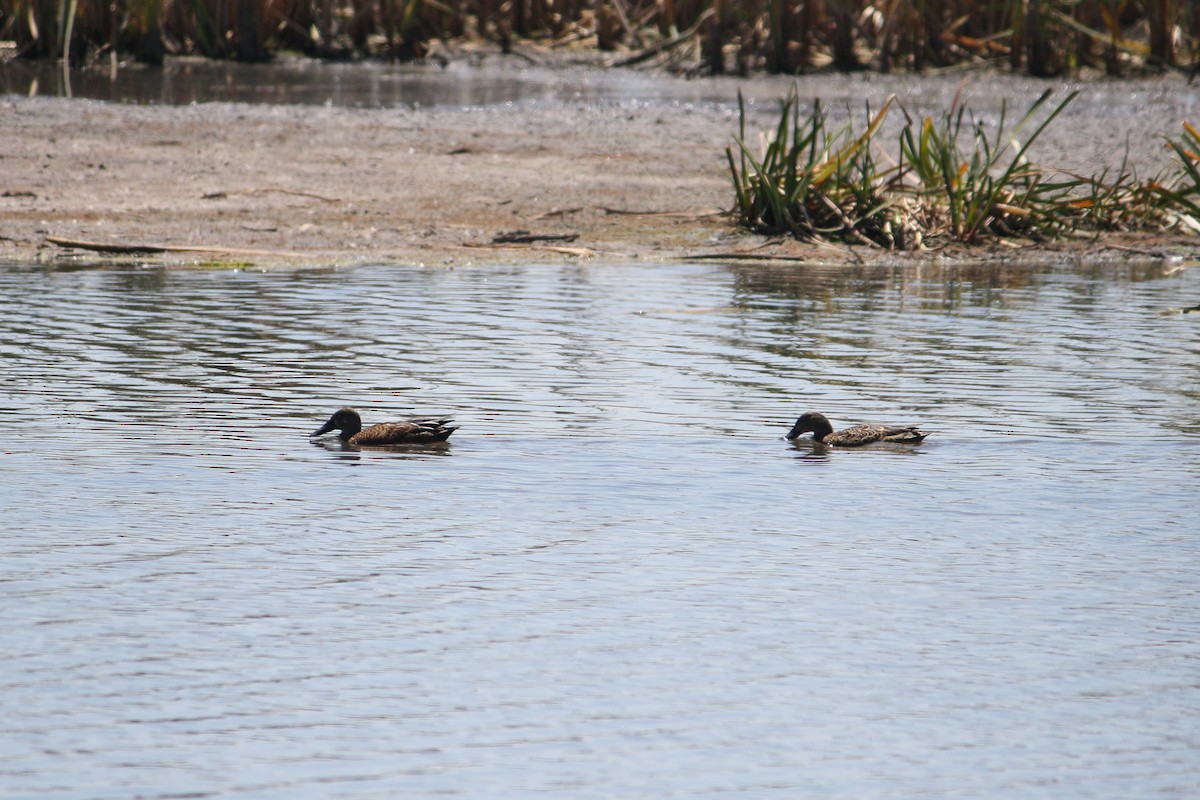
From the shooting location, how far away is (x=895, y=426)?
789cm

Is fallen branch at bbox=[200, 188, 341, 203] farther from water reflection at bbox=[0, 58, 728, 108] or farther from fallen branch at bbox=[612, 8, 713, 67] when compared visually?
fallen branch at bbox=[612, 8, 713, 67]

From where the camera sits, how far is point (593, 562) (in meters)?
6.05

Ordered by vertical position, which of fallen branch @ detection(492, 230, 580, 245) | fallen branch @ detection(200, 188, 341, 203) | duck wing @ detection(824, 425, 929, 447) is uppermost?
fallen branch @ detection(200, 188, 341, 203)

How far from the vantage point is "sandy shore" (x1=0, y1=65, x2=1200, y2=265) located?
13.7 m

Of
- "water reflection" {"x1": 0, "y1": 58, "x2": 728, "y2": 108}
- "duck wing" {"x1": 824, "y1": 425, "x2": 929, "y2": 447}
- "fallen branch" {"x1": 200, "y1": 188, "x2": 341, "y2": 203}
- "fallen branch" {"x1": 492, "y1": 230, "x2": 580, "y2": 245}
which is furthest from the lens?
"water reflection" {"x1": 0, "y1": 58, "x2": 728, "y2": 108}

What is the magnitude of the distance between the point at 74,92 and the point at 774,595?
52.6ft

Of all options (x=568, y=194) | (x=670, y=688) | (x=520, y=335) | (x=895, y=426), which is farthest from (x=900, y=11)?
(x=670, y=688)

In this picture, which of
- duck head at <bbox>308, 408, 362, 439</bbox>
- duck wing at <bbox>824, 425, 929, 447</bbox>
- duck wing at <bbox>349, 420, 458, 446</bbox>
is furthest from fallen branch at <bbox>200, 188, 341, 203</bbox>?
duck wing at <bbox>824, 425, 929, 447</bbox>

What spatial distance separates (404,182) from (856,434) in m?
8.67

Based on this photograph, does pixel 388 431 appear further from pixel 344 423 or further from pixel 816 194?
pixel 816 194

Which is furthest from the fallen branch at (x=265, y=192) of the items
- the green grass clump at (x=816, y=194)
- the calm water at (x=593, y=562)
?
the calm water at (x=593, y=562)

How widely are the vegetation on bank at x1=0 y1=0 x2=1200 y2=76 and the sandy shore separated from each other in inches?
151

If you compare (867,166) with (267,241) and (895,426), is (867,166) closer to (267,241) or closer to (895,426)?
(267,241)

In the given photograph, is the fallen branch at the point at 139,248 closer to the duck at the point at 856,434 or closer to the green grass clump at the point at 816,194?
the green grass clump at the point at 816,194
